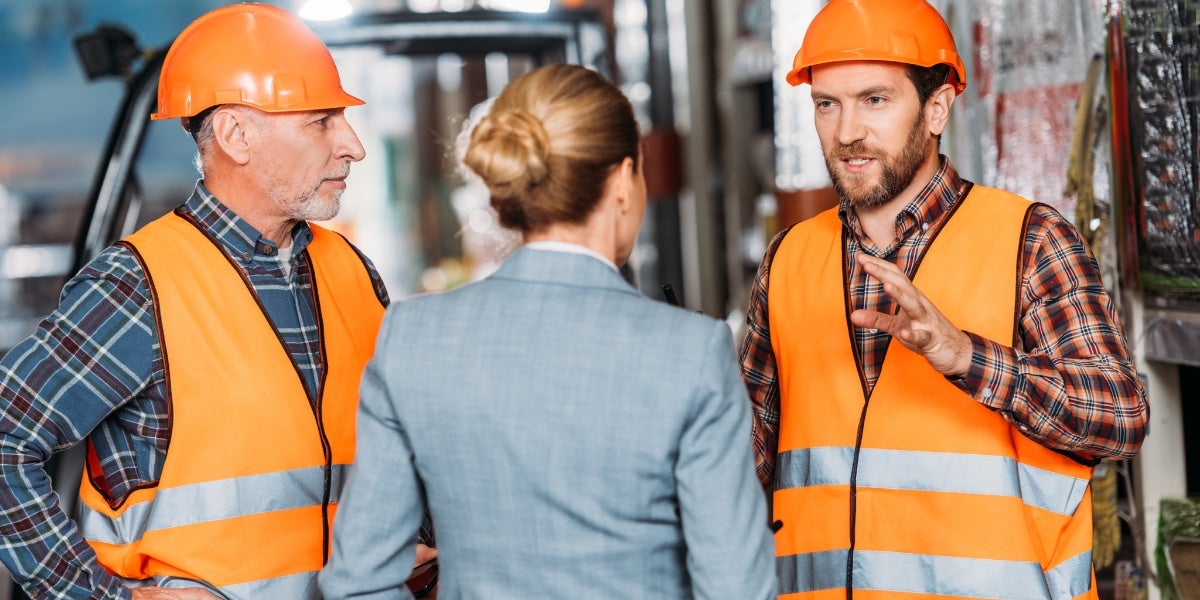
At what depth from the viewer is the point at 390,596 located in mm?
1774

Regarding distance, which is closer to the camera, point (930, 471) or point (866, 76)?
point (930, 471)

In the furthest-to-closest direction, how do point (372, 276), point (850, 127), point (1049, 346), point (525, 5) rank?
point (525, 5), point (372, 276), point (850, 127), point (1049, 346)

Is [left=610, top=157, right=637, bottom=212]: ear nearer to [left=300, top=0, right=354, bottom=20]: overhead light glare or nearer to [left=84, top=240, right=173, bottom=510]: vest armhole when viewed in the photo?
[left=84, top=240, right=173, bottom=510]: vest armhole

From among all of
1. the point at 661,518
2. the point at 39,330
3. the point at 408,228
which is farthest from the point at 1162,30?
the point at 408,228

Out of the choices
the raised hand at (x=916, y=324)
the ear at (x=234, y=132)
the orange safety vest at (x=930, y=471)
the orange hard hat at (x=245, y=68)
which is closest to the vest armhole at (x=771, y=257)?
the orange safety vest at (x=930, y=471)

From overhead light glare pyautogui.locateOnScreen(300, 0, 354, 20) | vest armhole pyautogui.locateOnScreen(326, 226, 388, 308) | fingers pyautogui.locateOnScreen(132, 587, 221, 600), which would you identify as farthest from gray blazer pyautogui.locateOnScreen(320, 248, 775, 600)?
overhead light glare pyautogui.locateOnScreen(300, 0, 354, 20)

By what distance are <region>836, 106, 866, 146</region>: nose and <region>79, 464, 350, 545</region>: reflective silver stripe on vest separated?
3.98 ft

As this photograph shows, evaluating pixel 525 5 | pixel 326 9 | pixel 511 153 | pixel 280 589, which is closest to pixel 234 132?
pixel 280 589

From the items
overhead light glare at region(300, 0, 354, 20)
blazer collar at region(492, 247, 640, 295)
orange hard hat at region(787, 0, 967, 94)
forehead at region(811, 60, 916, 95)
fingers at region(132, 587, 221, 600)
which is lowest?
fingers at region(132, 587, 221, 600)

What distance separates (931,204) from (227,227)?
4.56 ft

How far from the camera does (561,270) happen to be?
1.73m

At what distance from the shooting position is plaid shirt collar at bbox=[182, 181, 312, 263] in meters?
2.49

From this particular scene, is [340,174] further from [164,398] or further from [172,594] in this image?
[172,594]

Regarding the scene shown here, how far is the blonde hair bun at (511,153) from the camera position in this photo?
1.69 metres
